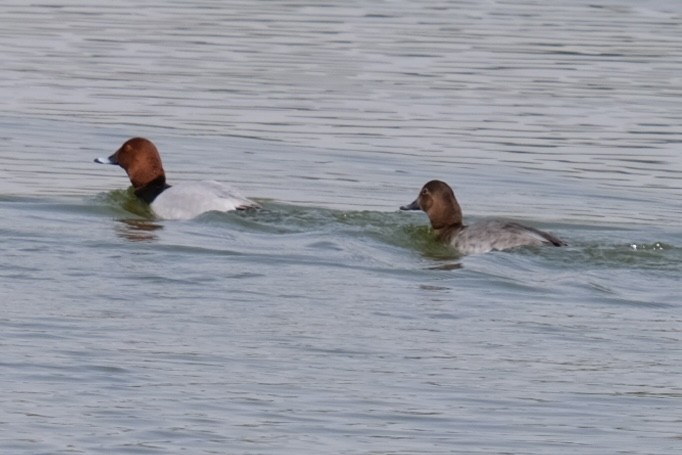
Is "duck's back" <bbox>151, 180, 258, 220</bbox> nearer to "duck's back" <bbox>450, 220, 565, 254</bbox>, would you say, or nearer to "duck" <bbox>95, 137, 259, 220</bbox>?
"duck" <bbox>95, 137, 259, 220</bbox>

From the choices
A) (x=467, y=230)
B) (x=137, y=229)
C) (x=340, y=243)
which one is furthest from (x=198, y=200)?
(x=467, y=230)

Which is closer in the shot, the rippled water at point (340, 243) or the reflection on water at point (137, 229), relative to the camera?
the rippled water at point (340, 243)

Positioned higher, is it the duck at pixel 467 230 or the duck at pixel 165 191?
the duck at pixel 165 191

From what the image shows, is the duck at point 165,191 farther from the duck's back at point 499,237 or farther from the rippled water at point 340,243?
the duck's back at point 499,237

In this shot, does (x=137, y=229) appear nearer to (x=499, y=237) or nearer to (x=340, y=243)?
(x=340, y=243)

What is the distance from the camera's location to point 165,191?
45.9ft

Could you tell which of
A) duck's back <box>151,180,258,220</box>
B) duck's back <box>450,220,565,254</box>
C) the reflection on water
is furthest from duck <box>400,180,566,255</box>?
the reflection on water

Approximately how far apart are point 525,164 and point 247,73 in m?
5.79

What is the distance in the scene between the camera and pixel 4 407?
771 centimetres

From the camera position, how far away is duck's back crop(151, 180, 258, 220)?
1324 centimetres

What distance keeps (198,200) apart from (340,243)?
1.61 metres

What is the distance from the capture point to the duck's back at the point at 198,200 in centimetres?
1324

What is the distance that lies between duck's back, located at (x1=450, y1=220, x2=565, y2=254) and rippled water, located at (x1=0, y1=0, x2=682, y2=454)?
155 mm

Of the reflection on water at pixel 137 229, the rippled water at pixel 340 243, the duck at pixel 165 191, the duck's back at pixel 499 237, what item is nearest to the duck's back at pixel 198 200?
the duck at pixel 165 191
